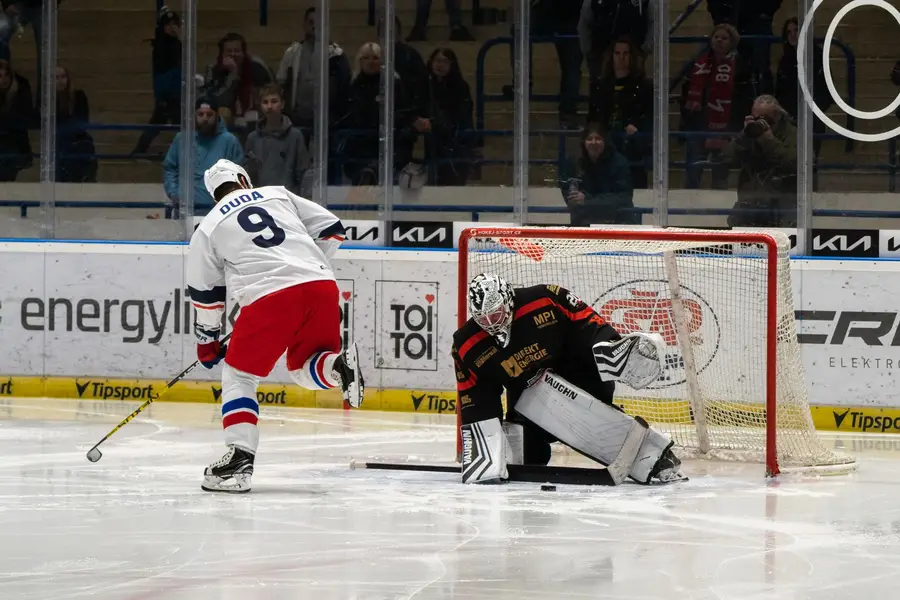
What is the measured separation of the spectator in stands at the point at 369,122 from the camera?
8.84m

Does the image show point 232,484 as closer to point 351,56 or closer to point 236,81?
point 351,56

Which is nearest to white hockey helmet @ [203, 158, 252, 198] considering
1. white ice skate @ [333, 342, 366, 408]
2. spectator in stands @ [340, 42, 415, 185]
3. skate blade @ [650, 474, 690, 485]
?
white ice skate @ [333, 342, 366, 408]

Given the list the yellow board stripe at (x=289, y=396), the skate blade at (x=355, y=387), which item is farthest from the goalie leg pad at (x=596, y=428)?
the yellow board stripe at (x=289, y=396)

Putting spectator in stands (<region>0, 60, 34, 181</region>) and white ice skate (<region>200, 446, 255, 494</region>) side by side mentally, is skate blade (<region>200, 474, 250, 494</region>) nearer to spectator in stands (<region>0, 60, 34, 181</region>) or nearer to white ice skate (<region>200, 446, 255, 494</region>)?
white ice skate (<region>200, 446, 255, 494</region>)

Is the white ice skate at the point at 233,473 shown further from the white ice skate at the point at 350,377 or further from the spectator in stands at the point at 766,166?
the spectator in stands at the point at 766,166

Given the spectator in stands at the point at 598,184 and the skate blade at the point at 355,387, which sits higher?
the spectator in stands at the point at 598,184

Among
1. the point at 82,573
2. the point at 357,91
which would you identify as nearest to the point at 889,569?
the point at 82,573

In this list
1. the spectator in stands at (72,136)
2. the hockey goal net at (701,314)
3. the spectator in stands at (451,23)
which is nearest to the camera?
the hockey goal net at (701,314)

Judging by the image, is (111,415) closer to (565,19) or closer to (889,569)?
(565,19)

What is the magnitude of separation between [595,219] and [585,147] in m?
0.42

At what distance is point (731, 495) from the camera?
5.65 meters

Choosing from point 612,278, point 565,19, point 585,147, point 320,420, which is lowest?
point 320,420

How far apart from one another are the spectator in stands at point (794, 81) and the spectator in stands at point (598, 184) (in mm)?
962

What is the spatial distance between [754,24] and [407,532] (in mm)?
4582
